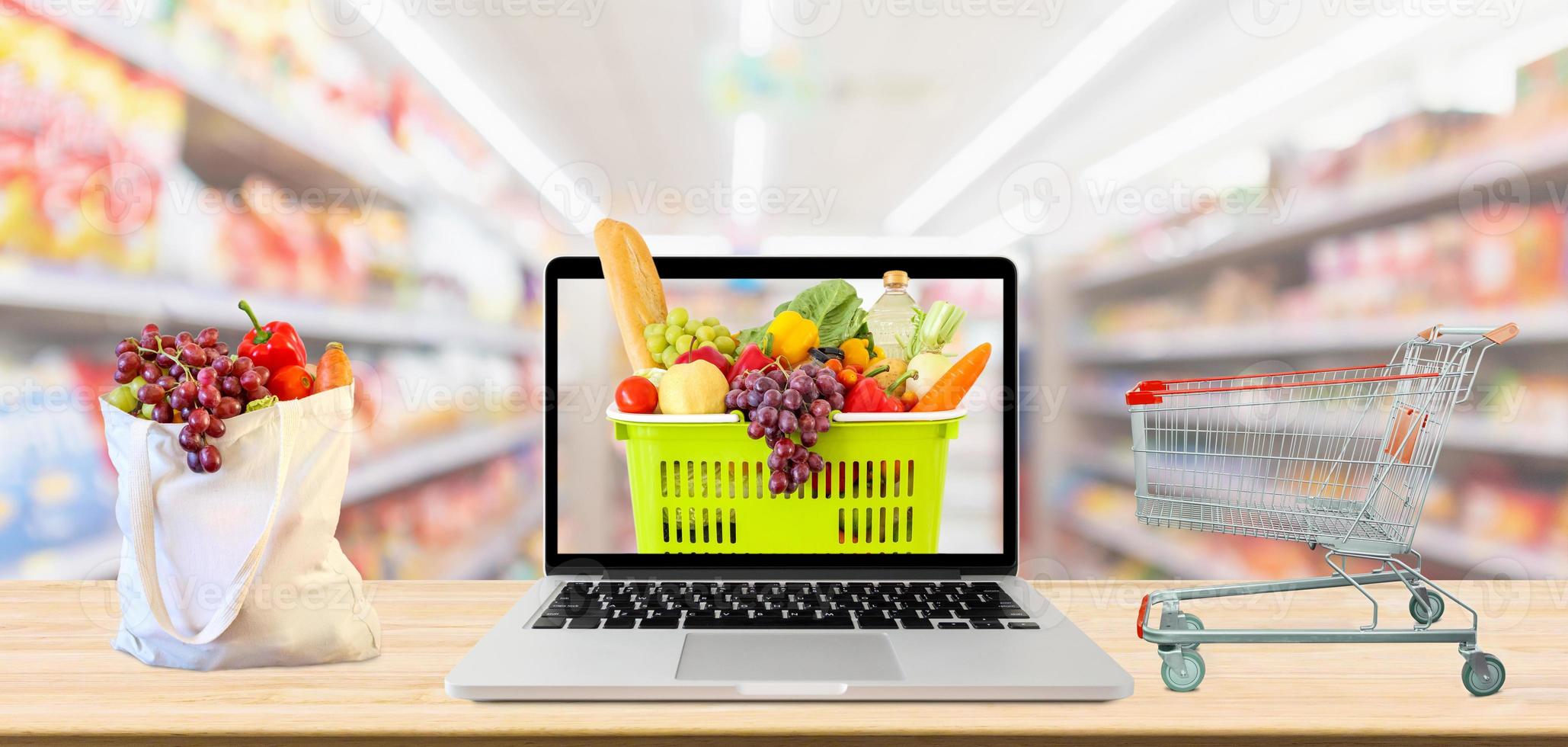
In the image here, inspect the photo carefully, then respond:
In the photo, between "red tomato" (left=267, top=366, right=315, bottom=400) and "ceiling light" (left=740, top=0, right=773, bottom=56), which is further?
"ceiling light" (left=740, top=0, right=773, bottom=56)

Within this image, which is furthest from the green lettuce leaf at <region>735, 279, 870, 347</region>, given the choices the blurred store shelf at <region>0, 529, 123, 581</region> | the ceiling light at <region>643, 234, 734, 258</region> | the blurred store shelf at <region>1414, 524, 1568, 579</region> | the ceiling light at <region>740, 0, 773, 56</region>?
the blurred store shelf at <region>1414, 524, 1568, 579</region>

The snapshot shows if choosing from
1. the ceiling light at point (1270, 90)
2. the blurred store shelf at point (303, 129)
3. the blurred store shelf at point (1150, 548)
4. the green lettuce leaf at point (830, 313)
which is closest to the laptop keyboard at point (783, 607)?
the green lettuce leaf at point (830, 313)

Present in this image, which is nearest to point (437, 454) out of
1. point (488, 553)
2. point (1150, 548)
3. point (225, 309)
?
point (488, 553)

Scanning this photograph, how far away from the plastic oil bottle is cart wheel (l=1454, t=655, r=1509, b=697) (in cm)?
66

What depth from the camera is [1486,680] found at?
894 millimetres

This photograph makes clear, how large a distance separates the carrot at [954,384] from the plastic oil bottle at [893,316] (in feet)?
0.41

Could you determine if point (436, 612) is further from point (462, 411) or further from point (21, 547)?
point (21, 547)

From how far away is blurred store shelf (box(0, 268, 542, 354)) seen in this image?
1186mm

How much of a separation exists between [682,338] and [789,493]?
0.27m

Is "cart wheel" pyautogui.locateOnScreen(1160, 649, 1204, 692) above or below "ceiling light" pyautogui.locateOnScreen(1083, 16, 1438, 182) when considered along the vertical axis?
below

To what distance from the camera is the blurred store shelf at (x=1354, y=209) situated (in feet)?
5.56

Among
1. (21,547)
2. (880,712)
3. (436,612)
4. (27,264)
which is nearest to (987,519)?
(880,712)

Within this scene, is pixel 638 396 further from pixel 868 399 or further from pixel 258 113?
pixel 258 113

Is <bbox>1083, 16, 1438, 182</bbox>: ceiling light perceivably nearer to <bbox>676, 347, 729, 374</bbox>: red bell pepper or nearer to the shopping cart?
the shopping cart
